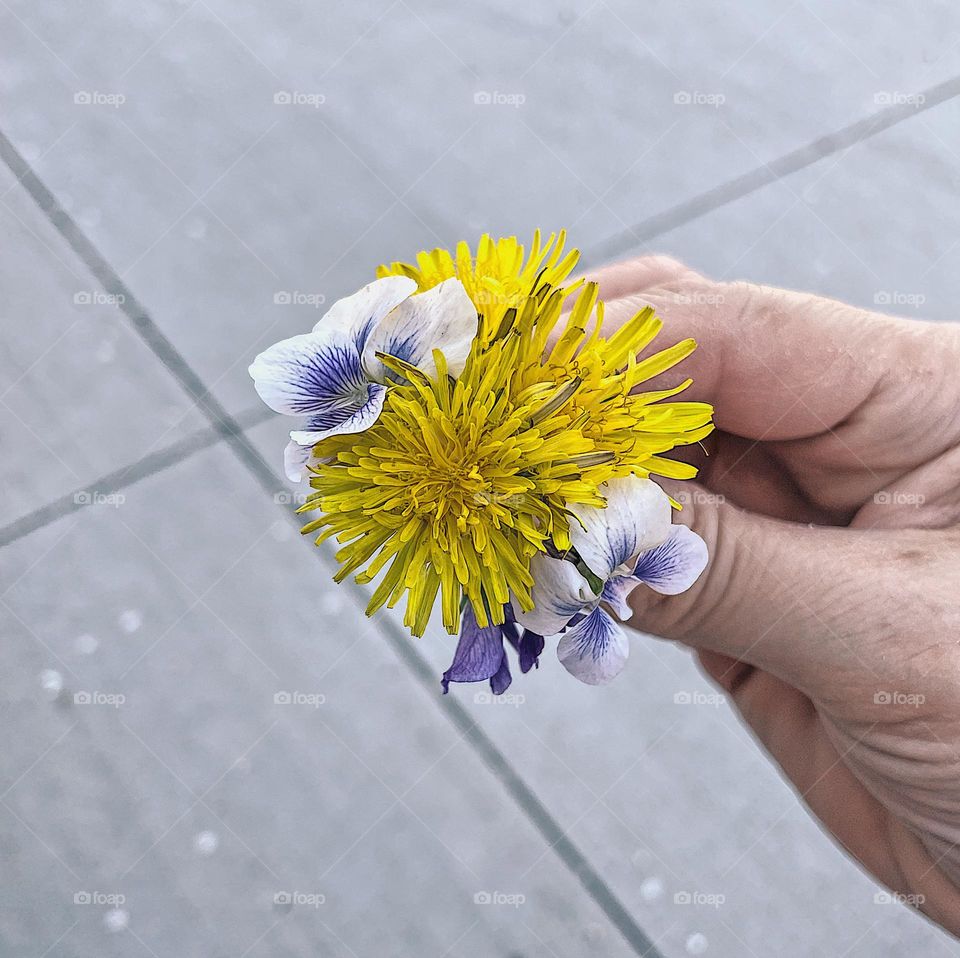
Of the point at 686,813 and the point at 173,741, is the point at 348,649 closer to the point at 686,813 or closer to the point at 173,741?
the point at 173,741

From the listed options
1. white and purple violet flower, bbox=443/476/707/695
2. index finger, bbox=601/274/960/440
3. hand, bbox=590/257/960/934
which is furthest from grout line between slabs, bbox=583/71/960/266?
white and purple violet flower, bbox=443/476/707/695

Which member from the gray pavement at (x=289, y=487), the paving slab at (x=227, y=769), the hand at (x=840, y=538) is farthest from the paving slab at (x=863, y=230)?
the paving slab at (x=227, y=769)

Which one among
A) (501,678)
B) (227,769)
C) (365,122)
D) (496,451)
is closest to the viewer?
(496,451)

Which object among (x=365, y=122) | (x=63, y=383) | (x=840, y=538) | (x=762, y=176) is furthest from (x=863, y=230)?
(x=63, y=383)

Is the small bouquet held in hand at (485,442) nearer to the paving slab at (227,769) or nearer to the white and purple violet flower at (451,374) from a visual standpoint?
the white and purple violet flower at (451,374)

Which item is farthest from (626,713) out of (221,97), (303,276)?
(221,97)

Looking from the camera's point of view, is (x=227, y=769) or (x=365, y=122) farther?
(x=365, y=122)

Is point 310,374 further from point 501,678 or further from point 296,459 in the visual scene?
point 501,678
